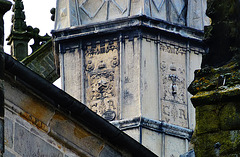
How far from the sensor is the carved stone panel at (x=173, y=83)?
2409 centimetres

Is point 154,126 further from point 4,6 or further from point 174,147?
point 4,6

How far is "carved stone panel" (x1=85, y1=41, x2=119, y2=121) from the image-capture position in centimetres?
2395

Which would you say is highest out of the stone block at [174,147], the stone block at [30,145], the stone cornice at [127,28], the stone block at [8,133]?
the stone cornice at [127,28]

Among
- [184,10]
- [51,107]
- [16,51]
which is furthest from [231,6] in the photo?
[16,51]

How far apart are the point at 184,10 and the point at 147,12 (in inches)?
44.3

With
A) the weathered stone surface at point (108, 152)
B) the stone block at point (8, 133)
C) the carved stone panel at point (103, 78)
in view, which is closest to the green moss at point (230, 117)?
the stone block at point (8, 133)

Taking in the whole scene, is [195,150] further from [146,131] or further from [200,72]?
[146,131]

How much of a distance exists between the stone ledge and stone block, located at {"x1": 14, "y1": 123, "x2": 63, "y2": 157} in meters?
11.9

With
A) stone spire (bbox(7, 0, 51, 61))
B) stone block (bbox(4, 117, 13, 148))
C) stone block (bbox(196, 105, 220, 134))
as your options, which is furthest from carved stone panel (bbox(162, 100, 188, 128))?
stone block (bbox(196, 105, 220, 134))

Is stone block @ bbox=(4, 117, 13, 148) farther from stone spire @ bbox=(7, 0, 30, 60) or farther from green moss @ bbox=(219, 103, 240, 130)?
stone spire @ bbox=(7, 0, 30, 60)

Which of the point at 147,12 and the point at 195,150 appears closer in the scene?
the point at 195,150

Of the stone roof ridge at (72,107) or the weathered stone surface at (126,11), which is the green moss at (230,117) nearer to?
the stone roof ridge at (72,107)

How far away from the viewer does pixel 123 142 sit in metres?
11.9

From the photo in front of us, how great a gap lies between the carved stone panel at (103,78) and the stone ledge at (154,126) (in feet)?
1.01
